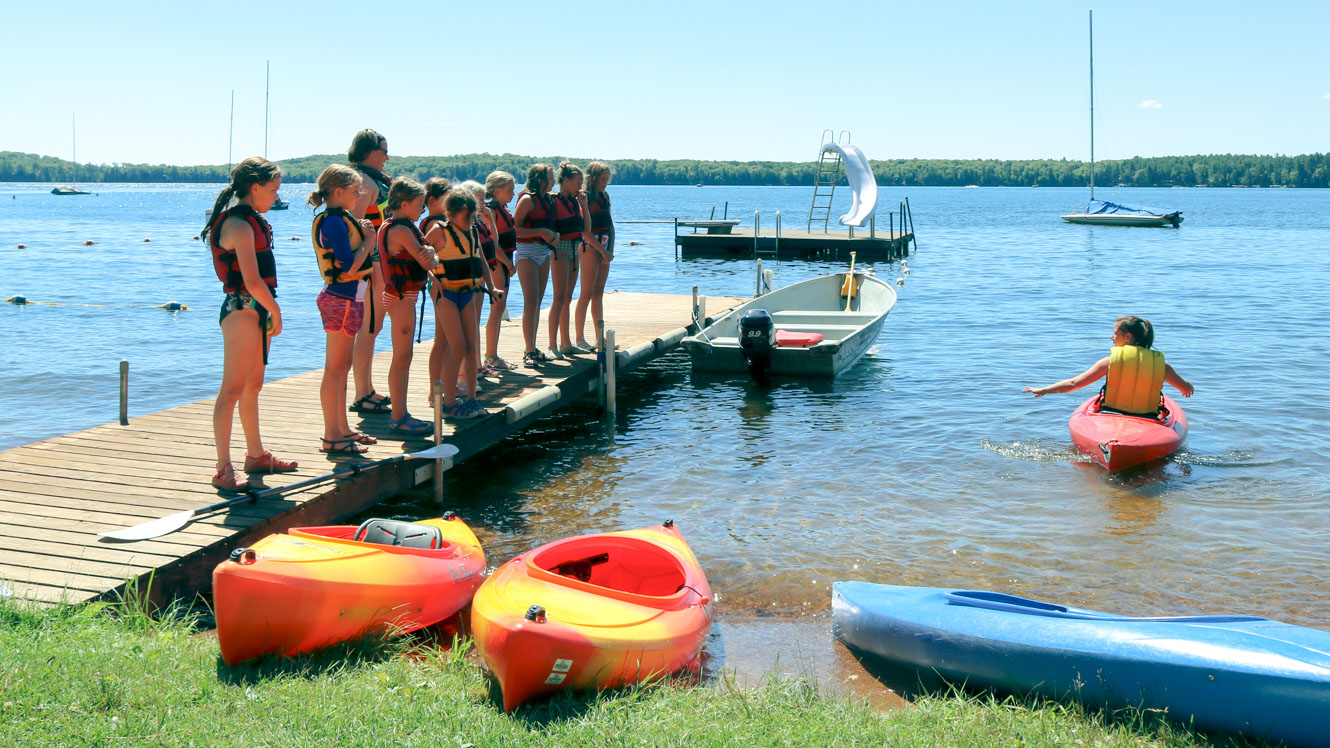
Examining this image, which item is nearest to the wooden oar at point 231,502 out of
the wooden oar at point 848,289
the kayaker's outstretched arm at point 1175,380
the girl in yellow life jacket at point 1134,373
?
the girl in yellow life jacket at point 1134,373

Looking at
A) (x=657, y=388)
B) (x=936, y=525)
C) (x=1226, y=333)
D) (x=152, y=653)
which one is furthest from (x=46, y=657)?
(x=1226, y=333)

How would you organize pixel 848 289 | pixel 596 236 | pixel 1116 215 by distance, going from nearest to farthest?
pixel 596 236, pixel 848 289, pixel 1116 215

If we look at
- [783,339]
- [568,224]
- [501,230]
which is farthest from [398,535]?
[783,339]

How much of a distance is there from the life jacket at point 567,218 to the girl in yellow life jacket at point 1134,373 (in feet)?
14.9

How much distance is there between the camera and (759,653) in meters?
5.55

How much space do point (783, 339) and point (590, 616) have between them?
905 centimetres

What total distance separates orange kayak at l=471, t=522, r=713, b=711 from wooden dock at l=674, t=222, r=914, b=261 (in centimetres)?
2742

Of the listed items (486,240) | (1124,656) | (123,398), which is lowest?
(1124,656)

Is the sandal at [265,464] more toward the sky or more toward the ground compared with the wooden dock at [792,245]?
more toward the ground

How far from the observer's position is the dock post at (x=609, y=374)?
34.6ft

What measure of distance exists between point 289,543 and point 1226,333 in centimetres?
1904

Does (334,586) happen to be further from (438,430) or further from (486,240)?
(486,240)

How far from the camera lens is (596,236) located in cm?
1039

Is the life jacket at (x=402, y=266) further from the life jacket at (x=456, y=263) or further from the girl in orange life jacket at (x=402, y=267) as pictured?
the life jacket at (x=456, y=263)
